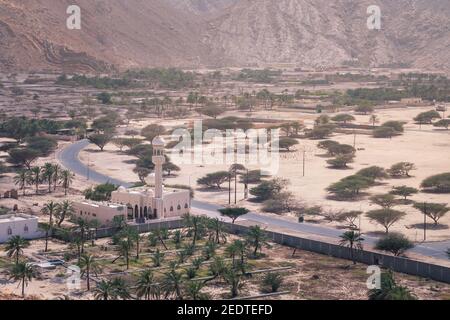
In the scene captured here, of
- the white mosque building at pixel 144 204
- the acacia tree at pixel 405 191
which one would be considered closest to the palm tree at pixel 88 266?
the white mosque building at pixel 144 204

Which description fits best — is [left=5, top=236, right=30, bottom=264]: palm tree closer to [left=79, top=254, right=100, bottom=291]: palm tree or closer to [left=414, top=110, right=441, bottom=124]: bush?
[left=79, top=254, right=100, bottom=291]: palm tree

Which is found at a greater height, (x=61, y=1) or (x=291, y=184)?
(x=61, y=1)

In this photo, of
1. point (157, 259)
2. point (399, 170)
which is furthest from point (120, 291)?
point (399, 170)

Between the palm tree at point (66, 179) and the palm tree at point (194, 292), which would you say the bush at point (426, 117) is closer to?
the palm tree at point (66, 179)
